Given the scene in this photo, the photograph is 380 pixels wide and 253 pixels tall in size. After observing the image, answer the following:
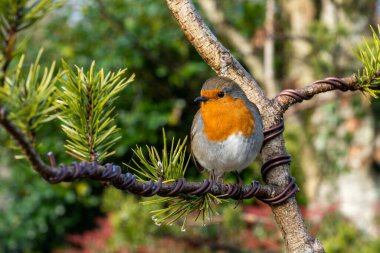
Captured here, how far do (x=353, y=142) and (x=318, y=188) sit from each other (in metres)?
0.52

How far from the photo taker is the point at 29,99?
71 centimetres

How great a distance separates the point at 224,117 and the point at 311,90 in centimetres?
36

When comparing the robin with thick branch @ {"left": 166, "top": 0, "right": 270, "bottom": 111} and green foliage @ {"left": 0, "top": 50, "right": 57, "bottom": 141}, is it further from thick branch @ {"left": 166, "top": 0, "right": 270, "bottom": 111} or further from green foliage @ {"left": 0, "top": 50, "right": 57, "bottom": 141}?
green foliage @ {"left": 0, "top": 50, "right": 57, "bottom": 141}

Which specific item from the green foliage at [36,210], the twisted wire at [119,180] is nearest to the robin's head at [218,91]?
the twisted wire at [119,180]

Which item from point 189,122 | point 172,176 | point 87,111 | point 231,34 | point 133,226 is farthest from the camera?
point 189,122

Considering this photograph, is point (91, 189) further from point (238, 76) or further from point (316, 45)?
point (238, 76)

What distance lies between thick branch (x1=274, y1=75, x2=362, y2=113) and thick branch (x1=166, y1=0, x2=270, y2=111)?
1.3 inches

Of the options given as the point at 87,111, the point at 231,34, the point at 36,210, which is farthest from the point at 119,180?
the point at 36,210

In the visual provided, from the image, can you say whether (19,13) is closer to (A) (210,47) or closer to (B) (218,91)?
(A) (210,47)

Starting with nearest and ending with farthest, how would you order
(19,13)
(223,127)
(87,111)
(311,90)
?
(19,13) → (87,111) → (311,90) → (223,127)

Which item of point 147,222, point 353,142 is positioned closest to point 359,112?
point 353,142

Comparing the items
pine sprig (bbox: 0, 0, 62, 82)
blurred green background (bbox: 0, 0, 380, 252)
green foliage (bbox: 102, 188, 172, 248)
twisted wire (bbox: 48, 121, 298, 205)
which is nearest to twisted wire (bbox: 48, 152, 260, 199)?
twisted wire (bbox: 48, 121, 298, 205)

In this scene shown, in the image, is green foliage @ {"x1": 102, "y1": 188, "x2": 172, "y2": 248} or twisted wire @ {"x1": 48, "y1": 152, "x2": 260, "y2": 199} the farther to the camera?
green foliage @ {"x1": 102, "y1": 188, "x2": 172, "y2": 248}

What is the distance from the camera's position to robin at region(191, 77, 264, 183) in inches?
54.0
